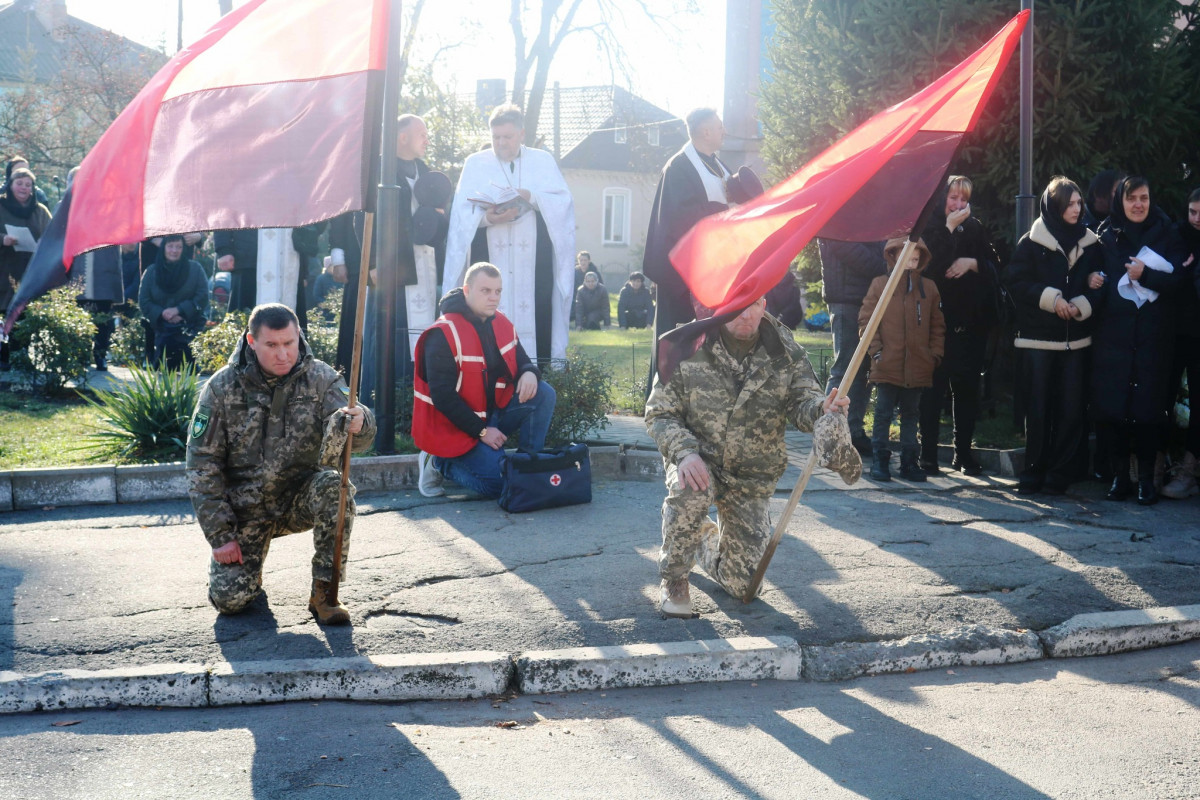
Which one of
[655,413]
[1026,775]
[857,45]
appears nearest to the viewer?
[1026,775]

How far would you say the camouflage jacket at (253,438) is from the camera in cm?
530

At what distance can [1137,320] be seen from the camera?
26.1ft

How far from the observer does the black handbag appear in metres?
7.60

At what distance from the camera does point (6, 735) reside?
4215mm

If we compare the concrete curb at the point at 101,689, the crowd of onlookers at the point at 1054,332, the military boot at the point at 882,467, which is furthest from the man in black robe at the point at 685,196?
the concrete curb at the point at 101,689

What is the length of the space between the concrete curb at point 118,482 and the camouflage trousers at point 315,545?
2896 mm

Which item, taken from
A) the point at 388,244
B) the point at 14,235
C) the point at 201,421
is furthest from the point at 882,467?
the point at 14,235

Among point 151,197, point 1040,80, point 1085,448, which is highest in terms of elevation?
point 1040,80

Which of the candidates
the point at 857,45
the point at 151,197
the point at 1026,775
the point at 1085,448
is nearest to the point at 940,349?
the point at 1085,448

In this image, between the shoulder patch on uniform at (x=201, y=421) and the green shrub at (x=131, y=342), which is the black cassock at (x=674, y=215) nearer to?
the shoulder patch on uniform at (x=201, y=421)

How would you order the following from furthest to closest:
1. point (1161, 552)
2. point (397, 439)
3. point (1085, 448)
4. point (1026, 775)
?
point (397, 439)
point (1085, 448)
point (1161, 552)
point (1026, 775)

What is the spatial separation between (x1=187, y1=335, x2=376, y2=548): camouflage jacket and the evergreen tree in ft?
24.0

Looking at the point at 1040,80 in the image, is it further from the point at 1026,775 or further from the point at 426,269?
the point at 1026,775

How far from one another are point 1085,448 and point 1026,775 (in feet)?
16.8
